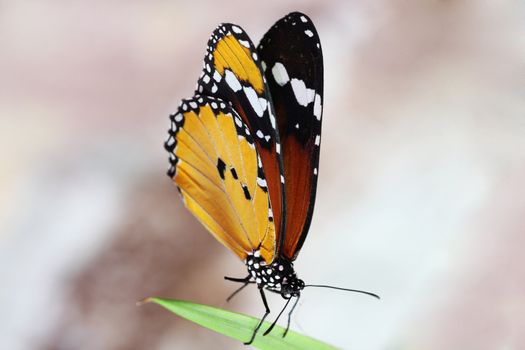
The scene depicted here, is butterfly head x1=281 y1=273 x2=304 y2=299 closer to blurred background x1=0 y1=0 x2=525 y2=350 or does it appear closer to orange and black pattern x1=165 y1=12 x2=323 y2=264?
orange and black pattern x1=165 y1=12 x2=323 y2=264

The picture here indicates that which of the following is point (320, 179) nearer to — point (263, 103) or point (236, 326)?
point (263, 103)

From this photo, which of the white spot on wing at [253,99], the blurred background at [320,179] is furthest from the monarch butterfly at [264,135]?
the blurred background at [320,179]

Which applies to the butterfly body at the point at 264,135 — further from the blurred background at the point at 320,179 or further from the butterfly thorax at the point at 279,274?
the blurred background at the point at 320,179


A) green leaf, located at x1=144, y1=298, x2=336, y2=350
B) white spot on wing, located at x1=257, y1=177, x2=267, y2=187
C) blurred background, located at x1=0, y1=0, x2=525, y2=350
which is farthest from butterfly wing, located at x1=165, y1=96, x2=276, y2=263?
blurred background, located at x1=0, y1=0, x2=525, y2=350

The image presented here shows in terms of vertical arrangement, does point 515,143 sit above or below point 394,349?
above

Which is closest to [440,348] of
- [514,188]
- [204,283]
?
[514,188]

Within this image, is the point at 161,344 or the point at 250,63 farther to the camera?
the point at 161,344

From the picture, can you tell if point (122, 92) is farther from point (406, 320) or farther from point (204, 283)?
point (406, 320)
